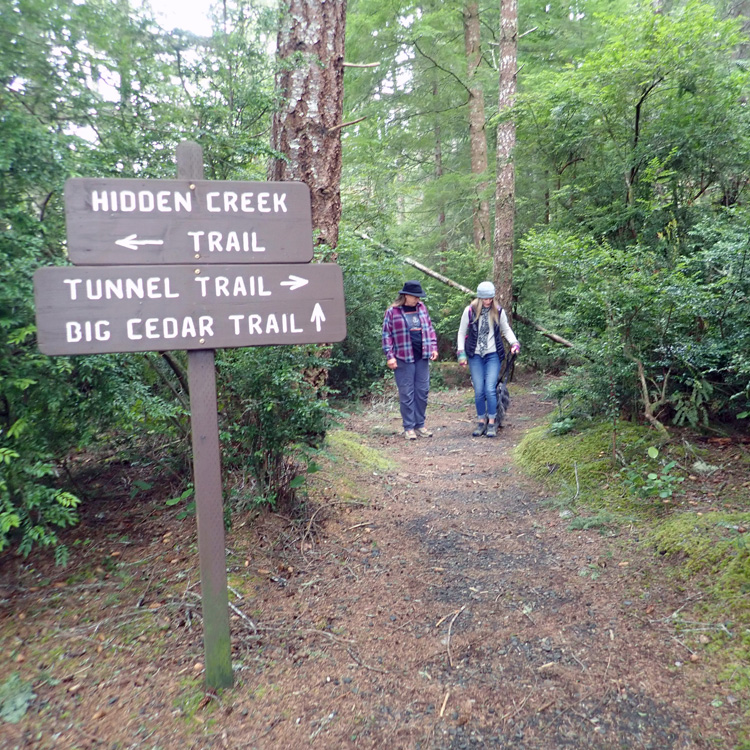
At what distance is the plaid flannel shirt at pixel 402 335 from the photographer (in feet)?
25.8

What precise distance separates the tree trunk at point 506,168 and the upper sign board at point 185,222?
8201mm

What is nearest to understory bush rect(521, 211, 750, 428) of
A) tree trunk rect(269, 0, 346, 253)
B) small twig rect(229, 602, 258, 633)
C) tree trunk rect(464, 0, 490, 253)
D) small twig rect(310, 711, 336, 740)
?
tree trunk rect(269, 0, 346, 253)

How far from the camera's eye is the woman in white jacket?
7793 mm

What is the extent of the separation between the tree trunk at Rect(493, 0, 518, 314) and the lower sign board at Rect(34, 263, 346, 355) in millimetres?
8299

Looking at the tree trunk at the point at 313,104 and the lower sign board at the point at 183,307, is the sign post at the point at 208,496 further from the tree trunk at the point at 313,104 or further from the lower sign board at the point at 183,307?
the tree trunk at the point at 313,104

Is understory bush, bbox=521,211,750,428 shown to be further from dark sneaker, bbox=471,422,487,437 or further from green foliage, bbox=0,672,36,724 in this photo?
green foliage, bbox=0,672,36,724

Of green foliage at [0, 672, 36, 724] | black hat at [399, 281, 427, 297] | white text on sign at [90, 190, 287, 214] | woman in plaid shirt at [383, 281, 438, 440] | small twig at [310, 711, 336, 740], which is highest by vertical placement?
black hat at [399, 281, 427, 297]

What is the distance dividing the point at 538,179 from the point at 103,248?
33.2 feet

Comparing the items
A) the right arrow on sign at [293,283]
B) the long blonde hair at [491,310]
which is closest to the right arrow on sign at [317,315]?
the right arrow on sign at [293,283]

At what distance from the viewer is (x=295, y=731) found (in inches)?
99.3

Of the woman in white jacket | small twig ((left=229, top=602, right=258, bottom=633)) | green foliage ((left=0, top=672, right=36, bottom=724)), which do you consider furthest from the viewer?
the woman in white jacket

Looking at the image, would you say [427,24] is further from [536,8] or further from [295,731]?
[295,731]

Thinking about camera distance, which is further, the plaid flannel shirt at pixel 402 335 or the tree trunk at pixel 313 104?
the plaid flannel shirt at pixel 402 335

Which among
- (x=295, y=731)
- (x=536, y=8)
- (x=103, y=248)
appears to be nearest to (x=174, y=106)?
(x=103, y=248)
